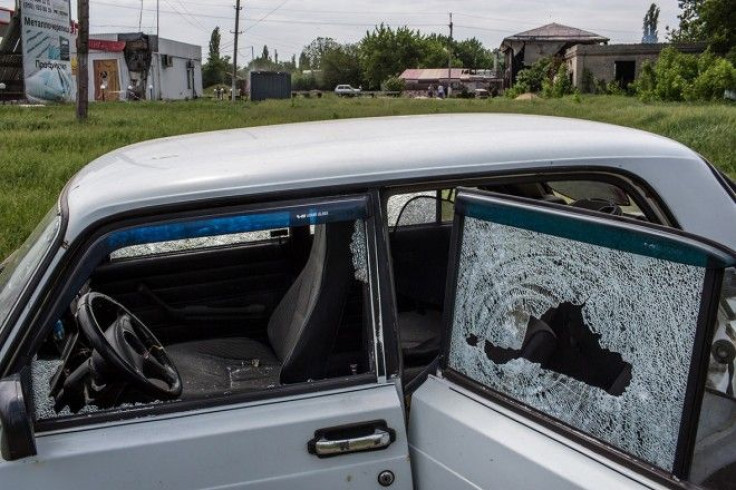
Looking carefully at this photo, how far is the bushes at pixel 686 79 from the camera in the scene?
135ft

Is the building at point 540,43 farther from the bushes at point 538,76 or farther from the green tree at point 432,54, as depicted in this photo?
the green tree at point 432,54

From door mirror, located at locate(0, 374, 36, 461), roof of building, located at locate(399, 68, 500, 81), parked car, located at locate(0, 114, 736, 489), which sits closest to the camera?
parked car, located at locate(0, 114, 736, 489)

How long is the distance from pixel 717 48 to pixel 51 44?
38.0 metres

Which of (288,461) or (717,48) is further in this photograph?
(717,48)

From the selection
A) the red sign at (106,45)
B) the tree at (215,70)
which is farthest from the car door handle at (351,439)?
the tree at (215,70)

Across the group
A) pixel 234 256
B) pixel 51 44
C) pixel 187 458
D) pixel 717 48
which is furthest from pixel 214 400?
pixel 717 48

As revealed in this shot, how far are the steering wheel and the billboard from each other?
38155 millimetres

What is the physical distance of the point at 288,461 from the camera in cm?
206

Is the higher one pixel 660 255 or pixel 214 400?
pixel 660 255

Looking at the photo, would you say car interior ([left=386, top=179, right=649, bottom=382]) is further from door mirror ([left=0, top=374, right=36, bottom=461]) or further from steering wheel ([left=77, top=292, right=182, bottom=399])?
door mirror ([left=0, top=374, right=36, bottom=461])

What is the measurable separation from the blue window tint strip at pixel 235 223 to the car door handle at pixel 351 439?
1.73 ft

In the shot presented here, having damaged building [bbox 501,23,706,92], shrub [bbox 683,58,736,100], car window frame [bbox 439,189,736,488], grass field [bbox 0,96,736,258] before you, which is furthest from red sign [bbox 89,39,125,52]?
car window frame [bbox 439,189,736,488]

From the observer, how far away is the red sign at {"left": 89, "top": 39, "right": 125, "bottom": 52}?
5775 centimetres

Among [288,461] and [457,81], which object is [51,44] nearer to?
[288,461]
